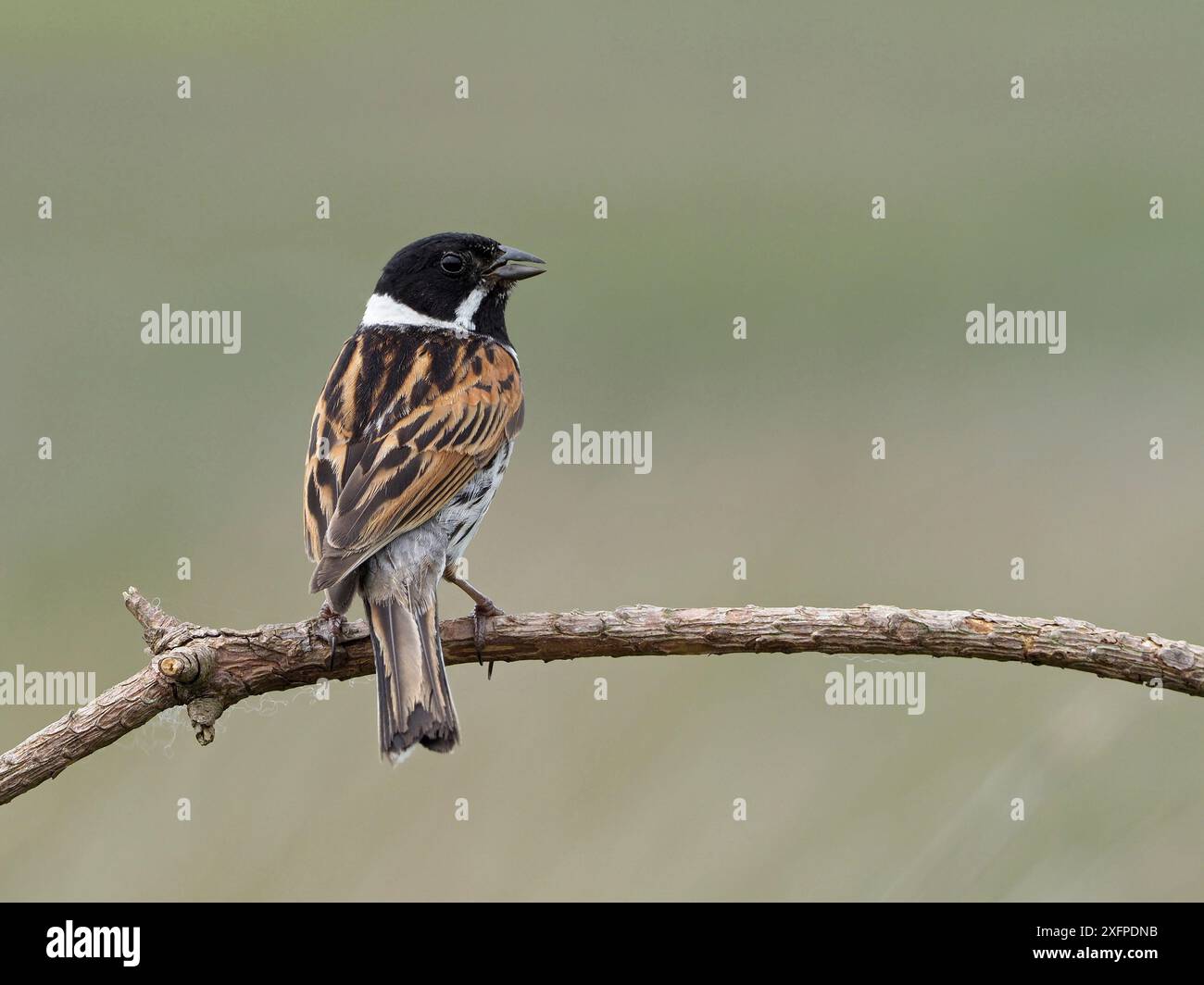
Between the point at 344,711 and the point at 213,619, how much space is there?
1067mm

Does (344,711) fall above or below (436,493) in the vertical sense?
below

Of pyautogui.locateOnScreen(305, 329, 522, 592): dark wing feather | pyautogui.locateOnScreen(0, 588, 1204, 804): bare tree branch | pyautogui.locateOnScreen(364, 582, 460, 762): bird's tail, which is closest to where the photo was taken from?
pyautogui.locateOnScreen(0, 588, 1204, 804): bare tree branch

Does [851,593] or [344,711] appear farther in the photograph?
[851,593]

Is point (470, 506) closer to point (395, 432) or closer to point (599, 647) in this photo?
point (395, 432)

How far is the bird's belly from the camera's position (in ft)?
26.7

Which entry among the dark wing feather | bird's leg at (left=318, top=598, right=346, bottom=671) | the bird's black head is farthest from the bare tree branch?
the bird's black head

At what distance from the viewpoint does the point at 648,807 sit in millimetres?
11078

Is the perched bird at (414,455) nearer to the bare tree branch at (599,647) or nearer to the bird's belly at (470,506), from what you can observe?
the bird's belly at (470,506)

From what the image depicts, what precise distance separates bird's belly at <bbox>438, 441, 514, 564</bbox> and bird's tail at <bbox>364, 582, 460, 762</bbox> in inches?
29.8

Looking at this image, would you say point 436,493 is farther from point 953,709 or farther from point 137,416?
point 137,416

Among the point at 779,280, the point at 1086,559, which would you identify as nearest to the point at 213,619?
the point at 1086,559

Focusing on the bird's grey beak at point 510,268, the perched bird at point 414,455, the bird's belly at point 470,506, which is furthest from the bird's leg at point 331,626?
the bird's grey beak at point 510,268

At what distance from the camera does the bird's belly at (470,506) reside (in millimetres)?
8141

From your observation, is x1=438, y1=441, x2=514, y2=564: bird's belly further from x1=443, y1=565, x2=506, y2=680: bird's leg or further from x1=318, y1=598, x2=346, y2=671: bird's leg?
x1=318, y1=598, x2=346, y2=671: bird's leg
